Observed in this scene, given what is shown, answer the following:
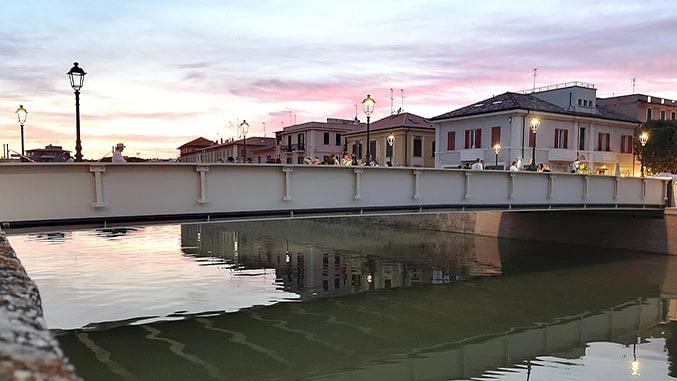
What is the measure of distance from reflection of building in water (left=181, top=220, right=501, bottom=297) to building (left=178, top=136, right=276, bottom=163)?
1492 inches

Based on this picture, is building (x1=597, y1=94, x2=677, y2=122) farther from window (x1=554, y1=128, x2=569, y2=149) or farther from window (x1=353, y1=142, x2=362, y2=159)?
window (x1=353, y1=142, x2=362, y2=159)

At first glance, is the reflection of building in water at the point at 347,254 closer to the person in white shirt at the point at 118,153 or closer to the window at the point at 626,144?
the person in white shirt at the point at 118,153

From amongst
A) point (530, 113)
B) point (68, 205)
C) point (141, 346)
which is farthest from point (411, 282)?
point (530, 113)

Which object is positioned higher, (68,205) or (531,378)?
(68,205)

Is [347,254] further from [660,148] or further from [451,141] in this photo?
[660,148]

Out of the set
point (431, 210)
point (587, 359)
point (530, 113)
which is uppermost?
point (530, 113)

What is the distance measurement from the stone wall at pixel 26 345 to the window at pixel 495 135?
46047mm

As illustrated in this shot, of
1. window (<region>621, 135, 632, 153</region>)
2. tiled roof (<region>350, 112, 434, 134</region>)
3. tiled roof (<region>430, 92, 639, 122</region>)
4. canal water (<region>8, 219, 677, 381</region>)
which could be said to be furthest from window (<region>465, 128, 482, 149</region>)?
canal water (<region>8, 219, 677, 381</region>)

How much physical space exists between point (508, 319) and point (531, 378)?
5426 mm

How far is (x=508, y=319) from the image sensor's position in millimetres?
18438

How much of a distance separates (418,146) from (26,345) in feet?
186

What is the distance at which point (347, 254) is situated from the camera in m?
31.9

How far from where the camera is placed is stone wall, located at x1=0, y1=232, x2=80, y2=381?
1.87 meters

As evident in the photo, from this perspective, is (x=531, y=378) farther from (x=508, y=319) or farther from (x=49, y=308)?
(x=49, y=308)
